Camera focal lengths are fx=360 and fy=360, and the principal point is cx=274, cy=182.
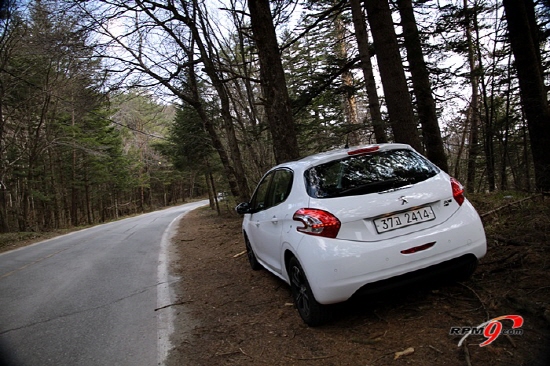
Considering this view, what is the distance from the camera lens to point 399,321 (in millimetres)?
3463

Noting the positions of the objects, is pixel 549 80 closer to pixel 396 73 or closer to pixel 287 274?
pixel 396 73

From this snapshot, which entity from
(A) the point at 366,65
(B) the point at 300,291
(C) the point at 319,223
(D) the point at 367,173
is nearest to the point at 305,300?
(B) the point at 300,291

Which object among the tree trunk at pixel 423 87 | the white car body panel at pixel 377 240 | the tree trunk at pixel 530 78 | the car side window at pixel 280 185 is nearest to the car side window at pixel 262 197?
the car side window at pixel 280 185

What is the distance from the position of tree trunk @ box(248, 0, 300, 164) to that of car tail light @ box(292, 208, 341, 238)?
13.5 ft

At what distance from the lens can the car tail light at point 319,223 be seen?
3.35 metres

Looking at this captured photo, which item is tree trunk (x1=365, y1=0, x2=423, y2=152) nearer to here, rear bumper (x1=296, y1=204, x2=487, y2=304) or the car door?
the car door

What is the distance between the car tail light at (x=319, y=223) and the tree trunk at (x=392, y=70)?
4250mm

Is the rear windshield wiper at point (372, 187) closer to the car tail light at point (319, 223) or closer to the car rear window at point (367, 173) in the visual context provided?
the car rear window at point (367, 173)

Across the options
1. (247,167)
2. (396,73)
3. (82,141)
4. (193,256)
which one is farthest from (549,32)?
(82,141)

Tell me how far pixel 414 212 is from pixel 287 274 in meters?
1.59

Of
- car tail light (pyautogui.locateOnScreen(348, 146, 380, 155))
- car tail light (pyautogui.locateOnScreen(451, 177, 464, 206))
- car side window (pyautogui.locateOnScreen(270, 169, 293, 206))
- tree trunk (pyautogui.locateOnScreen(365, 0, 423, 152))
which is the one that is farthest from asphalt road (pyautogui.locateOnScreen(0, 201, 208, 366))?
tree trunk (pyautogui.locateOnScreen(365, 0, 423, 152))

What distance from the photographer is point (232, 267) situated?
6969 mm

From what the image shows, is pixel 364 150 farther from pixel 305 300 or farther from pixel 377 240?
pixel 305 300

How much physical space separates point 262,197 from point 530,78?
5.73 metres
